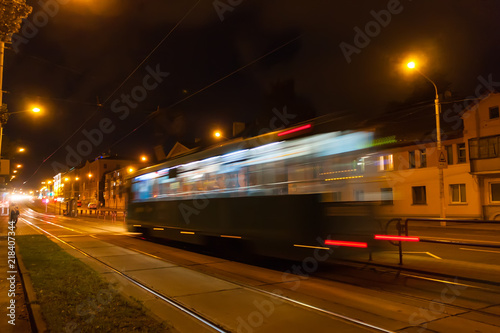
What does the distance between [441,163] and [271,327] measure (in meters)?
20.0

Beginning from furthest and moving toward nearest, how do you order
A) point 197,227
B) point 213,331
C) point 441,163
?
point 441,163
point 197,227
point 213,331

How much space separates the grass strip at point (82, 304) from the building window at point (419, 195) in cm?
2742

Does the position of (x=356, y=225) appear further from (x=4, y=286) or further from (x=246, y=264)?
(x=4, y=286)

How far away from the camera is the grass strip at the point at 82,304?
484 centimetres

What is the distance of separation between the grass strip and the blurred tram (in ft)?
11.9

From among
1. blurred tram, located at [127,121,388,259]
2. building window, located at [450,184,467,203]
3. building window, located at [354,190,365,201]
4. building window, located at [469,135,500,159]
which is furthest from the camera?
building window, located at [450,184,467,203]

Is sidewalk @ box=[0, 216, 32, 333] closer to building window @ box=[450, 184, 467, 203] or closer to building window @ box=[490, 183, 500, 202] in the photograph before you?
building window @ box=[490, 183, 500, 202]

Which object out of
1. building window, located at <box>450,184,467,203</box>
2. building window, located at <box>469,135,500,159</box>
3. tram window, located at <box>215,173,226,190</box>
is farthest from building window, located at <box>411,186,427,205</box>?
tram window, located at <box>215,173,226,190</box>

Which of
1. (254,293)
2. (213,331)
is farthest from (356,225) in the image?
(213,331)

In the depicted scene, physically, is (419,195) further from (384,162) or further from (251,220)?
(251,220)

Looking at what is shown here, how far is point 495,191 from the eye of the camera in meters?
26.0

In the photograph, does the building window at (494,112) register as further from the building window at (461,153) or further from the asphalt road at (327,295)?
the asphalt road at (327,295)

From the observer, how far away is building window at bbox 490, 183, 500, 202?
25766mm

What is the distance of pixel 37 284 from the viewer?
24.1 feet
